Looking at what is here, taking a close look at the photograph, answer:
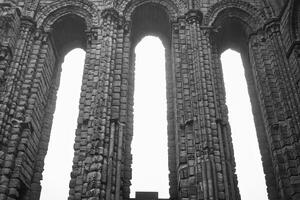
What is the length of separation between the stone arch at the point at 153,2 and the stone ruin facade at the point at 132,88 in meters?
0.04

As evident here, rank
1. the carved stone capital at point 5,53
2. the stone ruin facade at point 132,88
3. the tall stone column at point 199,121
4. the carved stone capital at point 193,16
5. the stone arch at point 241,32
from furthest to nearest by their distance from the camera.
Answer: the carved stone capital at point 193,16 < the stone arch at point 241,32 < the carved stone capital at point 5,53 < the stone ruin facade at point 132,88 < the tall stone column at point 199,121

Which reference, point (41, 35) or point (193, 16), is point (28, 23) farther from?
point (193, 16)

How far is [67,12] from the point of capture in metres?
15.4

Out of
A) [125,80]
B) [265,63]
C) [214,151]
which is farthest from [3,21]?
[265,63]

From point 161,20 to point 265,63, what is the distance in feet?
15.7

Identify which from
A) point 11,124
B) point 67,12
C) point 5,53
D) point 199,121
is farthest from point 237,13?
point 11,124

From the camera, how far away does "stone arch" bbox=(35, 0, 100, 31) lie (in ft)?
49.0

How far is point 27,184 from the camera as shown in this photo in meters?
11.9

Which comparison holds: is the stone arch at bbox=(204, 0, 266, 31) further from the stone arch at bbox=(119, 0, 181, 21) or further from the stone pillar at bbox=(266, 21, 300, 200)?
the stone pillar at bbox=(266, 21, 300, 200)

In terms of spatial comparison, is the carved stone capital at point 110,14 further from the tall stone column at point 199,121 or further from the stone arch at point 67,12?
the tall stone column at point 199,121

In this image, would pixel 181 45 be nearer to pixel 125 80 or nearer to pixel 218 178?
pixel 125 80

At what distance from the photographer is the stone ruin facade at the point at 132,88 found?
11094mm

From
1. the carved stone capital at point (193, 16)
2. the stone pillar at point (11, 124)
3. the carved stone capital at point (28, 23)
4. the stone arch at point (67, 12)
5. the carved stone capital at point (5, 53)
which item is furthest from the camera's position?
the stone arch at point (67, 12)

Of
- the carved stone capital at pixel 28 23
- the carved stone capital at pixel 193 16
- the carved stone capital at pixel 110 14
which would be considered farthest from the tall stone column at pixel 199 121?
the carved stone capital at pixel 28 23
